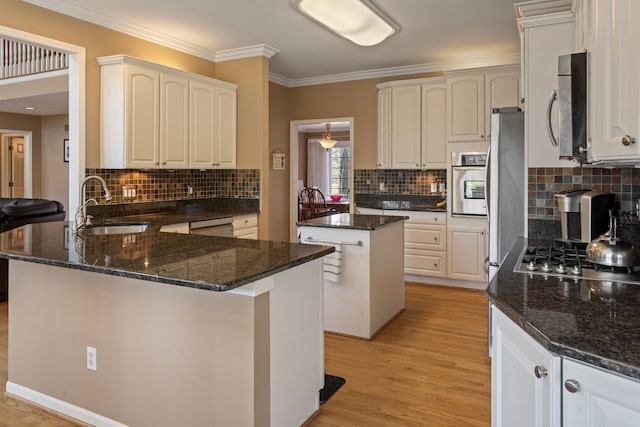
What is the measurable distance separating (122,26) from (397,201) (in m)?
3.76

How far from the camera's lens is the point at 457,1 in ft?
12.7

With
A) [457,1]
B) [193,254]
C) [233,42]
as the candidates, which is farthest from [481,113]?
[193,254]

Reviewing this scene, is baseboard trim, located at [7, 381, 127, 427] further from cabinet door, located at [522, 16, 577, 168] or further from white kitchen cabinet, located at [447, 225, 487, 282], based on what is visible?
white kitchen cabinet, located at [447, 225, 487, 282]

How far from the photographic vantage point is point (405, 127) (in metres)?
5.77

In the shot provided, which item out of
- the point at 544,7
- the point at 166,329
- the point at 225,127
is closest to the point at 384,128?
the point at 225,127

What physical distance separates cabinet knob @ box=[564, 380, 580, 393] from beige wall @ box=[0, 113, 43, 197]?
10.2m

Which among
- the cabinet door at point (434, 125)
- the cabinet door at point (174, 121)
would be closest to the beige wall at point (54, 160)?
the cabinet door at point (174, 121)

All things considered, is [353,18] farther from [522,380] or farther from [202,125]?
[522,380]

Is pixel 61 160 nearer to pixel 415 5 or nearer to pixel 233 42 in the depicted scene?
pixel 233 42

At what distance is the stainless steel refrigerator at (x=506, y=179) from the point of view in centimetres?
308

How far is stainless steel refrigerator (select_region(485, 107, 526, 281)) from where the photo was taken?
3.08 metres

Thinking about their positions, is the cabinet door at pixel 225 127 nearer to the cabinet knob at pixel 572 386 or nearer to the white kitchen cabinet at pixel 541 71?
the white kitchen cabinet at pixel 541 71

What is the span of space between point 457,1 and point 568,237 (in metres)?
2.34

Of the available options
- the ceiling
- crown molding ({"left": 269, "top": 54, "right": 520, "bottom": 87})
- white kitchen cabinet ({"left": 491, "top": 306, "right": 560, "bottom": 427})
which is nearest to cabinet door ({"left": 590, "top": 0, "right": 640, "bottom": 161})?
white kitchen cabinet ({"left": 491, "top": 306, "right": 560, "bottom": 427})
